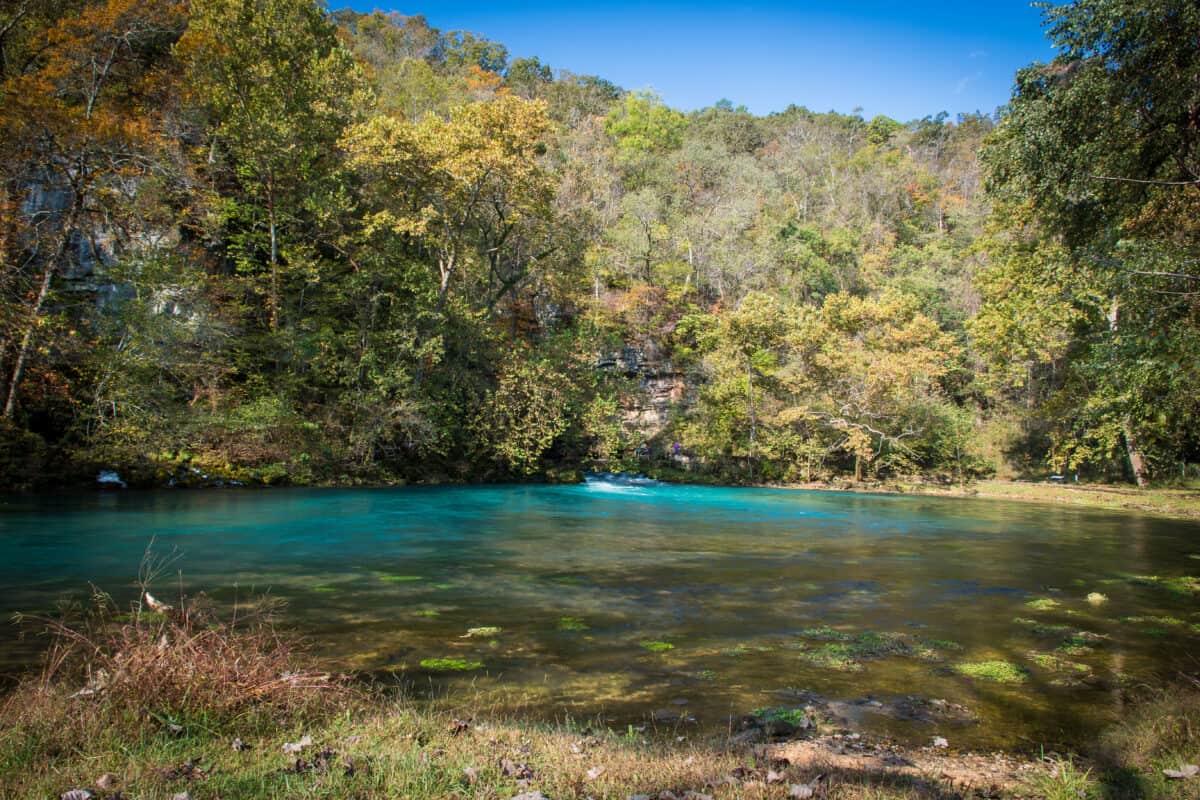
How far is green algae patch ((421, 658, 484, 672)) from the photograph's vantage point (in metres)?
6.09

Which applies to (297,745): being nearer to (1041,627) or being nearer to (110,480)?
(1041,627)

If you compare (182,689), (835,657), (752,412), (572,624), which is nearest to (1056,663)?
(835,657)

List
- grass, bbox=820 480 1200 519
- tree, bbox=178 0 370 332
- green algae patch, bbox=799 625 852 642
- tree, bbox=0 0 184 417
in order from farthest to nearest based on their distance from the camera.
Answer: tree, bbox=178 0 370 332, grass, bbox=820 480 1200 519, tree, bbox=0 0 184 417, green algae patch, bbox=799 625 852 642

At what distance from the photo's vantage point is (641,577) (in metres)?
10.6

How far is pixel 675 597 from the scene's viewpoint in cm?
925

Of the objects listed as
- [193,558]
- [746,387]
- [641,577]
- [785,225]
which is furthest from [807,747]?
[785,225]

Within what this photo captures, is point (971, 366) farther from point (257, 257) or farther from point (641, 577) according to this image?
point (257, 257)

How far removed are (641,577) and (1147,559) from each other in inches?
405

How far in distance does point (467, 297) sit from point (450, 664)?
80.8ft

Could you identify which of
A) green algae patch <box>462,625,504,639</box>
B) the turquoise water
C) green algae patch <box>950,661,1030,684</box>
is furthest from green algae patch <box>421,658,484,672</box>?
green algae patch <box>950,661,1030,684</box>

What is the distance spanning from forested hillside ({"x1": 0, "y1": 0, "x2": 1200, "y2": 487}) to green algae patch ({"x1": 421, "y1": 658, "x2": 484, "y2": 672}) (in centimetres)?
1359

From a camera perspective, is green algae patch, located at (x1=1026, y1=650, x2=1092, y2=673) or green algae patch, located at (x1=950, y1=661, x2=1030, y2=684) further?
green algae patch, located at (x1=1026, y1=650, x2=1092, y2=673)

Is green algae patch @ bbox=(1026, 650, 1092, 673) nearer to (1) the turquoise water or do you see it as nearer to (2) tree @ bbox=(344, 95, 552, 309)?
(1) the turquoise water

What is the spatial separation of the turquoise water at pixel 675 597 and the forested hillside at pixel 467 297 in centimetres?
438
